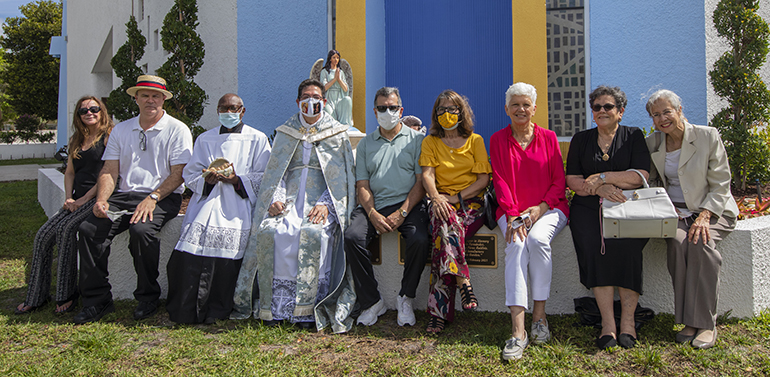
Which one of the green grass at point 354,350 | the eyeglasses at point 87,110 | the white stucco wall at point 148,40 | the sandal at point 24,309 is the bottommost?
the green grass at point 354,350

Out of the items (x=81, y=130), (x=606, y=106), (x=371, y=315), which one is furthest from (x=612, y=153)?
(x=81, y=130)

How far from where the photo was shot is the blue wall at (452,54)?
27.3 feet

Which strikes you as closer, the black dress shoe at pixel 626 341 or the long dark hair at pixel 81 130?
the black dress shoe at pixel 626 341

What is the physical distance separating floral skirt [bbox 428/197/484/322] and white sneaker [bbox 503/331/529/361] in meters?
0.57

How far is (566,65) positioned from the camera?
7.96 m

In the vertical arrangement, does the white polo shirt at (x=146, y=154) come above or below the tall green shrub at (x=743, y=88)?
below

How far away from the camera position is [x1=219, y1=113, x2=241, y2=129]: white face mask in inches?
169

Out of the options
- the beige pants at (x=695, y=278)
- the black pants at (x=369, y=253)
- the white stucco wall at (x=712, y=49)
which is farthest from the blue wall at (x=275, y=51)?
the beige pants at (x=695, y=278)

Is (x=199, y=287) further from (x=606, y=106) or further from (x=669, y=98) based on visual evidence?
(x=669, y=98)

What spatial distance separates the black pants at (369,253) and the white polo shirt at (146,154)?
1788 mm

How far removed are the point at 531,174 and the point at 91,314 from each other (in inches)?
143

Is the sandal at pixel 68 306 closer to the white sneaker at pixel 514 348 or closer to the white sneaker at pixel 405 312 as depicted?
the white sneaker at pixel 405 312

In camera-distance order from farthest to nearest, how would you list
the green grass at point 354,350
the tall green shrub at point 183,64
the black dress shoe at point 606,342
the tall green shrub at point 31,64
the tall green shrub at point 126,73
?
1. the tall green shrub at point 31,64
2. the tall green shrub at point 126,73
3. the tall green shrub at point 183,64
4. the black dress shoe at point 606,342
5. the green grass at point 354,350

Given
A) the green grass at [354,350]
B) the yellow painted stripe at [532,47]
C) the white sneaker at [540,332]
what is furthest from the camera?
the yellow painted stripe at [532,47]
